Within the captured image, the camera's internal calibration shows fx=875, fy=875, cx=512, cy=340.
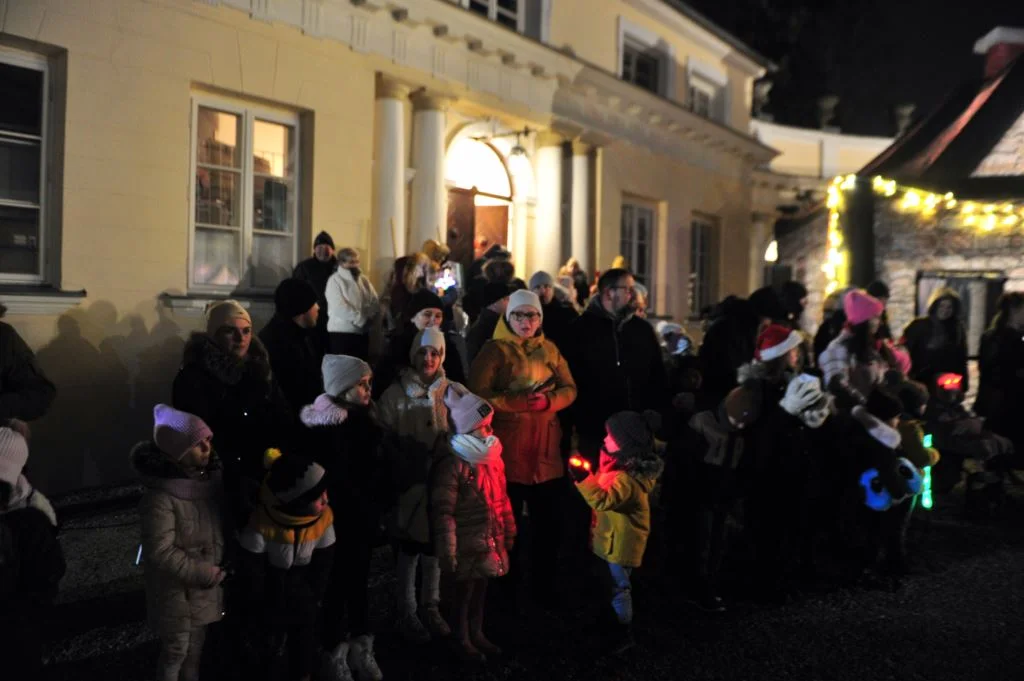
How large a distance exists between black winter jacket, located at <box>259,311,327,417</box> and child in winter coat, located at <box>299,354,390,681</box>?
0.82m

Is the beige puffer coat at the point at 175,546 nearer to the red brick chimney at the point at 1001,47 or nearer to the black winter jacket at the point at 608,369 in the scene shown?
the black winter jacket at the point at 608,369

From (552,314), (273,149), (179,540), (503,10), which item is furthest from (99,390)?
(503,10)

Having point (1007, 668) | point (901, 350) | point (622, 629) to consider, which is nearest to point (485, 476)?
point (622, 629)

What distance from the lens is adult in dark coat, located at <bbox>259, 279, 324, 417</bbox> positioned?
16.3ft

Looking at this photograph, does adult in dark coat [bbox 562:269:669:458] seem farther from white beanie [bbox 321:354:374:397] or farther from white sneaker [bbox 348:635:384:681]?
white sneaker [bbox 348:635:384:681]

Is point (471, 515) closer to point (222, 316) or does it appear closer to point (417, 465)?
point (417, 465)

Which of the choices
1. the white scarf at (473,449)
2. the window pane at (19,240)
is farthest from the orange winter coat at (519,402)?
the window pane at (19,240)

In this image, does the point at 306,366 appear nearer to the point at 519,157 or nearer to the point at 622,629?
the point at 622,629

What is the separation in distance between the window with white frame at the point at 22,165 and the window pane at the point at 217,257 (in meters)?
1.47

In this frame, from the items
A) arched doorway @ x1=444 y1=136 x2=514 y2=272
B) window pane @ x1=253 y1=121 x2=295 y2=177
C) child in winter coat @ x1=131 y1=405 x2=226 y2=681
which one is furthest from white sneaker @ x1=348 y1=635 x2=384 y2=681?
arched doorway @ x1=444 y1=136 x2=514 y2=272

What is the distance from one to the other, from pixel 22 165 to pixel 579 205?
7.92 meters

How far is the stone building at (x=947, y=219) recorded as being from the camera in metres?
13.8

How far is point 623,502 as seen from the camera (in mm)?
4613

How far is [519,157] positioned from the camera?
12492mm
